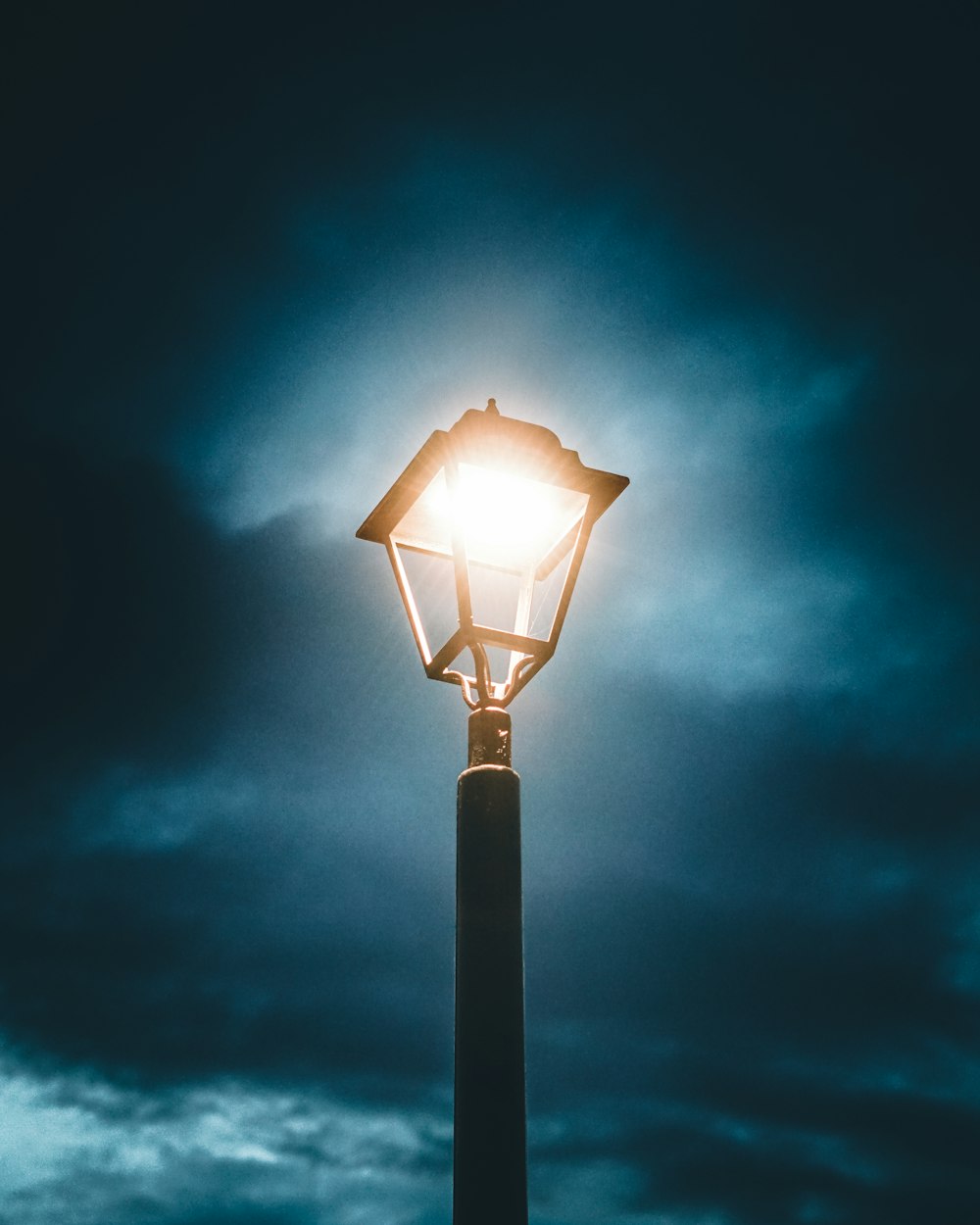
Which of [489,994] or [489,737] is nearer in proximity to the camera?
[489,994]

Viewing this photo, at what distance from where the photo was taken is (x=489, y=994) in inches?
169

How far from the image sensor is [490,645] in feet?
16.6

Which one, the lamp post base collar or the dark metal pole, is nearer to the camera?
the dark metal pole

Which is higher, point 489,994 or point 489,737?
point 489,737

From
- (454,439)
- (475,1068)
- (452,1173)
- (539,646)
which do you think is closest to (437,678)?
(539,646)

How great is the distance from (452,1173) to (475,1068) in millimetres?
423

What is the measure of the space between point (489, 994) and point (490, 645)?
168 centimetres

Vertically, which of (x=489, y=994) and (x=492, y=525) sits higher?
(x=492, y=525)

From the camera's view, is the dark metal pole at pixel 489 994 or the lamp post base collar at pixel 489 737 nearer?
the dark metal pole at pixel 489 994

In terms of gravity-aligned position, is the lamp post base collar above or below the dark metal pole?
above

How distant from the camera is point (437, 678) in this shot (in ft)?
17.1

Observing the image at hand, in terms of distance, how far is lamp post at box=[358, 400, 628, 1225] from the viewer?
4.11 metres

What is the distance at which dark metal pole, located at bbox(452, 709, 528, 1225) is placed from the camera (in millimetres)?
3979

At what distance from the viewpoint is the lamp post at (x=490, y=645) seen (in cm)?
411
